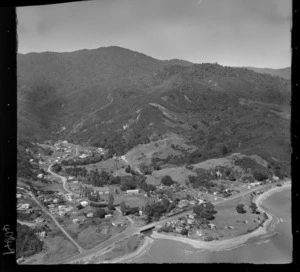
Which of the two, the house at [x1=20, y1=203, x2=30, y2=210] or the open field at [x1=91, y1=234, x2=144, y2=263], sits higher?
the house at [x1=20, y1=203, x2=30, y2=210]

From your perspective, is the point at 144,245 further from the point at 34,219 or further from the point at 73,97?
the point at 73,97

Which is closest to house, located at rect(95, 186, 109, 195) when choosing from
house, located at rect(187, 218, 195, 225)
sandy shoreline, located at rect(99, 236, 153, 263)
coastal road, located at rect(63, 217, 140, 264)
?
coastal road, located at rect(63, 217, 140, 264)

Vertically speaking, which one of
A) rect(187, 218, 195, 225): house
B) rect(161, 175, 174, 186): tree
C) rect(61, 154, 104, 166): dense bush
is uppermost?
rect(61, 154, 104, 166): dense bush

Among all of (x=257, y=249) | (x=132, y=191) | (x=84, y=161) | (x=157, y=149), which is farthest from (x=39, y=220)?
(x=257, y=249)

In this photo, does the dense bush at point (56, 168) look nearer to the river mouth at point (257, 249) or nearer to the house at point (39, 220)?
the house at point (39, 220)

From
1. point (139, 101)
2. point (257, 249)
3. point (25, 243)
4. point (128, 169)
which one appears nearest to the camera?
point (257, 249)

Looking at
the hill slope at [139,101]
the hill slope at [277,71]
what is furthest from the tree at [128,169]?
the hill slope at [277,71]

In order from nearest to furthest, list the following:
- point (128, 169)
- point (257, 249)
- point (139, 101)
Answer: point (257, 249), point (128, 169), point (139, 101)

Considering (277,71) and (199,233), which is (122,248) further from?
Answer: (277,71)

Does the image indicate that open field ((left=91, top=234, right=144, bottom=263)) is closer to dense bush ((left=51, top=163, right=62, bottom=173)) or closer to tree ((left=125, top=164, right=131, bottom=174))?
tree ((left=125, top=164, right=131, bottom=174))

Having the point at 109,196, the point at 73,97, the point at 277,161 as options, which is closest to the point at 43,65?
the point at 73,97

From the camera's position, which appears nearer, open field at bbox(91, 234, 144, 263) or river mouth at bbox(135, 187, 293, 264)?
river mouth at bbox(135, 187, 293, 264)
